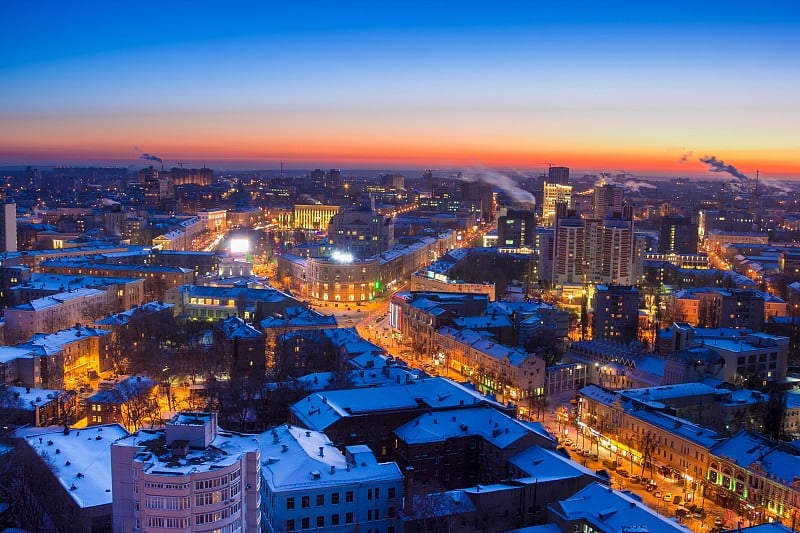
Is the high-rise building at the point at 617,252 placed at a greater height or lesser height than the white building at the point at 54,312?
greater

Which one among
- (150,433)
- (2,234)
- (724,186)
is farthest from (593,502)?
(724,186)

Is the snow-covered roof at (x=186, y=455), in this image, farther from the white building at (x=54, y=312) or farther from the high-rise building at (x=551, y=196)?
the high-rise building at (x=551, y=196)

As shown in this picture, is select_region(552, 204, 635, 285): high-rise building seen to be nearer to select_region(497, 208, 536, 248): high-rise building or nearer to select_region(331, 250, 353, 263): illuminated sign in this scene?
select_region(331, 250, 353, 263): illuminated sign

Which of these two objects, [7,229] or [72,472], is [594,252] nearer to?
[72,472]

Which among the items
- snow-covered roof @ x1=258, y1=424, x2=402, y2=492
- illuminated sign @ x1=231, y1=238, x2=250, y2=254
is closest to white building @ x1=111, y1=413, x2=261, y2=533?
snow-covered roof @ x1=258, y1=424, x2=402, y2=492

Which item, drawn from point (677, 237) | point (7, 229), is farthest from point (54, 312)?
point (677, 237)

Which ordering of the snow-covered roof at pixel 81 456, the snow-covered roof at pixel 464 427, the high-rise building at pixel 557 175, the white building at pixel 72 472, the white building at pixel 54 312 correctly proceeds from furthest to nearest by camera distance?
the high-rise building at pixel 557 175
the white building at pixel 54 312
the snow-covered roof at pixel 464 427
the snow-covered roof at pixel 81 456
the white building at pixel 72 472

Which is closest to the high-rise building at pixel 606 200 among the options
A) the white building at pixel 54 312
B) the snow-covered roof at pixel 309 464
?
the white building at pixel 54 312
